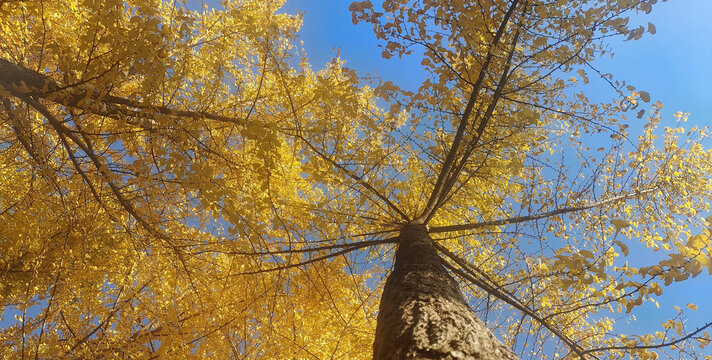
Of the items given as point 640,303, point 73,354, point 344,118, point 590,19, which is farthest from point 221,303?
point 590,19

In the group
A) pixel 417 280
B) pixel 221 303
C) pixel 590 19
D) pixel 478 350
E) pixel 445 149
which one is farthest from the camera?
pixel 221 303

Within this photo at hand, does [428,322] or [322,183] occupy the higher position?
[322,183]

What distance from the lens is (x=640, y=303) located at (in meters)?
2.17

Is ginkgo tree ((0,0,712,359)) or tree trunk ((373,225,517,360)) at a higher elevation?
ginkgo tree ((0,0,712,359))

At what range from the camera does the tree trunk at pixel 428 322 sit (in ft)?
4.73

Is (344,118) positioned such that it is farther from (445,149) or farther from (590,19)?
(590,19)

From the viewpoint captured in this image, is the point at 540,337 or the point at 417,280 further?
the point at 540,337

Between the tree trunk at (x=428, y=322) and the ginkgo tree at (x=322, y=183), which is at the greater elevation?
the ginkgo tree at (x=322, y=183)

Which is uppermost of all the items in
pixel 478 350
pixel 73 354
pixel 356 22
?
pixel 356 22

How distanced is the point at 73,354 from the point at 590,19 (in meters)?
5.71

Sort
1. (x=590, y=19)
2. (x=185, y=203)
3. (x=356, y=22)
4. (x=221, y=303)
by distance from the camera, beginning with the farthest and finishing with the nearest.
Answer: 1. (x=221, y=303)
2. (x=185, y=203)
3. (x=356, y=22)
4. (x=590, y=19)

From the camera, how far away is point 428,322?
1.63 meters

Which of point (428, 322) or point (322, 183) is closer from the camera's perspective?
point (428, 322)

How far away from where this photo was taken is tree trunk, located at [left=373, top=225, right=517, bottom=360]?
1440 millimetres
